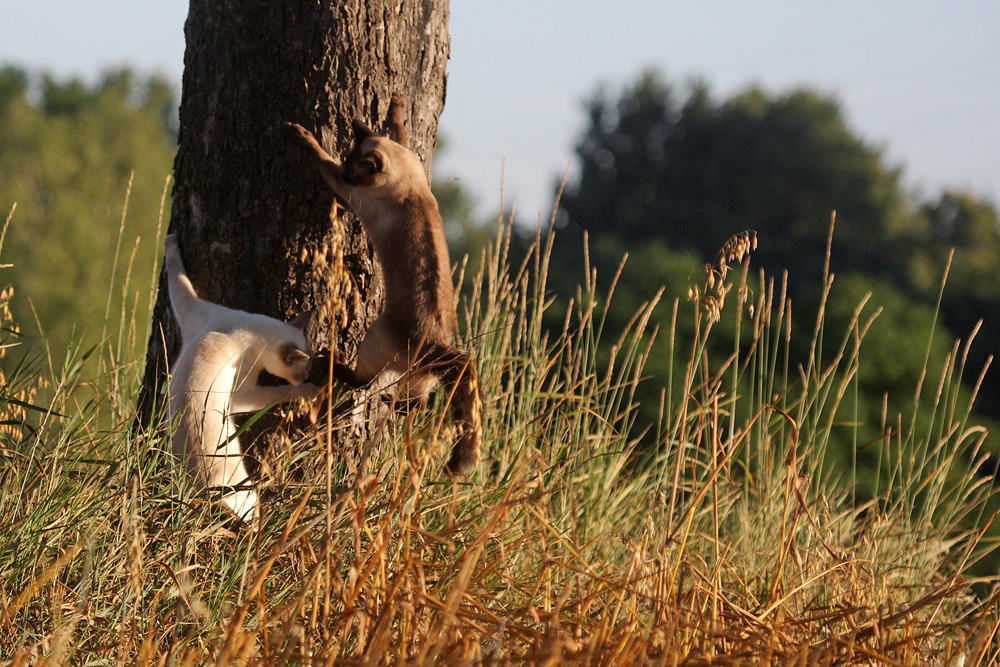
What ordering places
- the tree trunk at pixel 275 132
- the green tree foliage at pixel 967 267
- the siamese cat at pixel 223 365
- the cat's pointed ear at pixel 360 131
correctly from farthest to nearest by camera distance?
the green tree foliage at pixel 967 267, the cat's pointed ear at pixel 360 131, the tree trunk at pixel 275 132, the siamese cat at pixel 223 365

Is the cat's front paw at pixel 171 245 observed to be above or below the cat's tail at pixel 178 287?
above

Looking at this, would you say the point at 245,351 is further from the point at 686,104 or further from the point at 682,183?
the point at 686,104

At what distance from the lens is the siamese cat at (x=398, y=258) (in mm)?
2670

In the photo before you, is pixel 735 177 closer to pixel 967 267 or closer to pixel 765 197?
pixel 765 197

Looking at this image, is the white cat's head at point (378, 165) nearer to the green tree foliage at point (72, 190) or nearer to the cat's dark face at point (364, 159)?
the cat's dark face at point (364, 159)

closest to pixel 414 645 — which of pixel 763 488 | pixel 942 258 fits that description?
pixel 763 488

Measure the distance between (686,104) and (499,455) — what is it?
39.9 meters

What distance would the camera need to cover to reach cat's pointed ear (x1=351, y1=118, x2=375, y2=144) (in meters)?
2.81

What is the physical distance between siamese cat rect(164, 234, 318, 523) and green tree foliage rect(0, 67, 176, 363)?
16.0 m

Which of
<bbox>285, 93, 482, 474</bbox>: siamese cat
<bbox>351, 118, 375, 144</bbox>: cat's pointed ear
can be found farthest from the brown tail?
<bbox>351, 118, 375, 144</bbox>: cat's pointed ear

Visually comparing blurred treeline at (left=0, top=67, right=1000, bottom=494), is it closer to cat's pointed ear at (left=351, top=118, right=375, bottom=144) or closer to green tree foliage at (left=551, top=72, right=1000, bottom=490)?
green tree foliage at (left=551, top=72, right=1000, bottom=490)

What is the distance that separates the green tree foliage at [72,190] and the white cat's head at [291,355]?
1618 centimetres

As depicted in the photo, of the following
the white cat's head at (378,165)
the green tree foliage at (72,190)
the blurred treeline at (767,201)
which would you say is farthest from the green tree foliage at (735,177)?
the white cat's head at (378,165)

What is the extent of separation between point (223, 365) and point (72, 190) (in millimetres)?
25930
